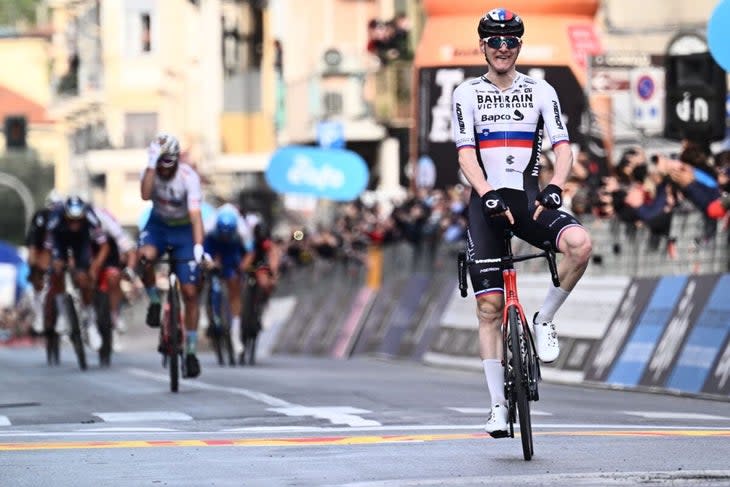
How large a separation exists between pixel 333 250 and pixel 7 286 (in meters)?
36.5

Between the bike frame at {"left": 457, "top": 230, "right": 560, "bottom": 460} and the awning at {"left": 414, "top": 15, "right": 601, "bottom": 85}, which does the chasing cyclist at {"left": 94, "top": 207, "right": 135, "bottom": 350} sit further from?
the bike frame at {"left": 457, "top": 230, "right": 560, "bottom": 460}

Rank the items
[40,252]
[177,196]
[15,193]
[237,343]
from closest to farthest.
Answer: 1. [177,196]
2. [40,252]
3. [237,343]
4. [15,193]

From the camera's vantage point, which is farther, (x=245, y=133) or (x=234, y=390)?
(x=245, y=133)

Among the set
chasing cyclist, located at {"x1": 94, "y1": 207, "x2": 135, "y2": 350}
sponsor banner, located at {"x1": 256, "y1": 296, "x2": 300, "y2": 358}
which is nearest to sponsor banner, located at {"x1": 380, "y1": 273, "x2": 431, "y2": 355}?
chasing cyclist, located at {"x1": 94, "y1": 207, "x2": 135, "y2": 350}

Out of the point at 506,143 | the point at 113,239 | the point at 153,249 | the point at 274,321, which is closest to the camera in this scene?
the point at 506,143

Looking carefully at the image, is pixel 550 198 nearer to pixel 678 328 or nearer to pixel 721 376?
pixel 721 376

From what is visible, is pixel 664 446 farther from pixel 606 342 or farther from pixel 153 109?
pixel 153 109

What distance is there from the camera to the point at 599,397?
18.1m

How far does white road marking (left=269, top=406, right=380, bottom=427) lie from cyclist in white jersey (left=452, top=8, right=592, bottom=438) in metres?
2.27

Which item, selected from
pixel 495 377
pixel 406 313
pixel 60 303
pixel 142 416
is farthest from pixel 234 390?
pixel 406 313

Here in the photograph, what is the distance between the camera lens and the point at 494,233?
39.4ft

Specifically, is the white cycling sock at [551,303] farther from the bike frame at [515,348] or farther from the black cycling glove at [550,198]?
the black cycling glove at [550,198]

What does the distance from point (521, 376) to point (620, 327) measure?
8858 mm

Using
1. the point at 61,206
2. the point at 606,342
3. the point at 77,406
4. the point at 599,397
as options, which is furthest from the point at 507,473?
the point at 61,206
